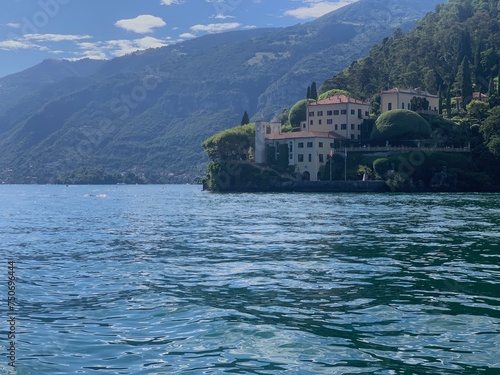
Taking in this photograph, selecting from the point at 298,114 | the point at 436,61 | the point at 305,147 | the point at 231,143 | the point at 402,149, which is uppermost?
the point at 436,61

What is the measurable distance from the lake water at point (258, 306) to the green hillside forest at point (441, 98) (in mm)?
78828

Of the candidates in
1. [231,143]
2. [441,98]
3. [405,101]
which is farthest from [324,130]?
[441,98]

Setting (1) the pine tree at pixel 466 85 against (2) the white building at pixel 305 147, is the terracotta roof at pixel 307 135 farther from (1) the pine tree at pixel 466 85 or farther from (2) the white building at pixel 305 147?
(1) the pine tree at pixel 466 85

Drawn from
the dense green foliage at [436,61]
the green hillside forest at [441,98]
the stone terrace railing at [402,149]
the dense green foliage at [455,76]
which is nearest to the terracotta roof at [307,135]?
the green hillside forest at [441,98]

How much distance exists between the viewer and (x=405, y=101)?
125750 mm

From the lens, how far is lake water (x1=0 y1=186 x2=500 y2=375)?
1138cm

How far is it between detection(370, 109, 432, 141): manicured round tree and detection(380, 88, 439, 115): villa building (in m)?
8.25

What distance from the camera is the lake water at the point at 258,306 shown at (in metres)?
11.4

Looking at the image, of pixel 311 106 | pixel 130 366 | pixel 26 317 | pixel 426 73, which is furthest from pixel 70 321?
pixel 426 73

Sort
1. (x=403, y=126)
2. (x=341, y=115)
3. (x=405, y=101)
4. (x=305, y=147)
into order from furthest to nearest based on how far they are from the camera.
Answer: (x=405, y=101)
(x=341, y=115)
(x=305, y=147)
(x=403, y=126)

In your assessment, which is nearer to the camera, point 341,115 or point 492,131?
point 492,131

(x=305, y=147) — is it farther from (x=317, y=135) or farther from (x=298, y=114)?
(x=298, y=114)

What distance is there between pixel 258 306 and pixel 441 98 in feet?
421

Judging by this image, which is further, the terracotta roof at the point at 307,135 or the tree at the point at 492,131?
the terracotta roof at the point at 307,135
